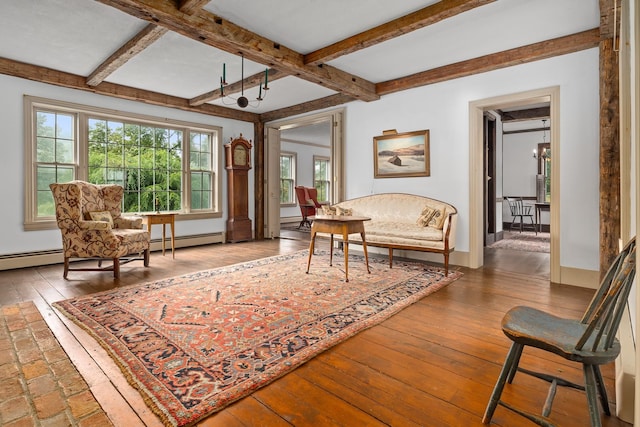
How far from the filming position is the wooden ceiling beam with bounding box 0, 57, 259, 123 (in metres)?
4.28

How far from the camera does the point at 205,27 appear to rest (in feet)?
10.0

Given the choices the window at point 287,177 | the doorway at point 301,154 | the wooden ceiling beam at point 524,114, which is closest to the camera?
the doorway at point 301,154

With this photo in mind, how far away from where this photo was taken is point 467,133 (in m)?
4.48

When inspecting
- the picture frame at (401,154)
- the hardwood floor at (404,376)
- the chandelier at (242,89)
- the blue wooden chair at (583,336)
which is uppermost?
the chandelier at (242,89)

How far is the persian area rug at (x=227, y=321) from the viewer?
5.57 ft

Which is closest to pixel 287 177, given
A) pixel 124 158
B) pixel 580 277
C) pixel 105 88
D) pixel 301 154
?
pixel 301 154

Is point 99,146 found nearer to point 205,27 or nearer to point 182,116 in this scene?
point 182,116

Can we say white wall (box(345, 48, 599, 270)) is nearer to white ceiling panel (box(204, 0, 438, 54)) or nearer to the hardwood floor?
the hardwood floor

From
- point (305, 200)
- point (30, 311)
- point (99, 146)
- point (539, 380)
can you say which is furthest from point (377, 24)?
point (305, 200)

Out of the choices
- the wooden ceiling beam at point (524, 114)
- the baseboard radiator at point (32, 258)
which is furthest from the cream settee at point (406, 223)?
the wooden ceiling beam at point (524, 114)

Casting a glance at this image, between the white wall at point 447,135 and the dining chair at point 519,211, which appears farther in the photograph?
the dining chair at point 519,211

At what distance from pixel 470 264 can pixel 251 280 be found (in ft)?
9.38

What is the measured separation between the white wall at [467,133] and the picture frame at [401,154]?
9 centimetres

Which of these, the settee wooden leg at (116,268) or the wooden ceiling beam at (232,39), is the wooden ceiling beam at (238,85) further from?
the settee wooden leg at (116,268)
